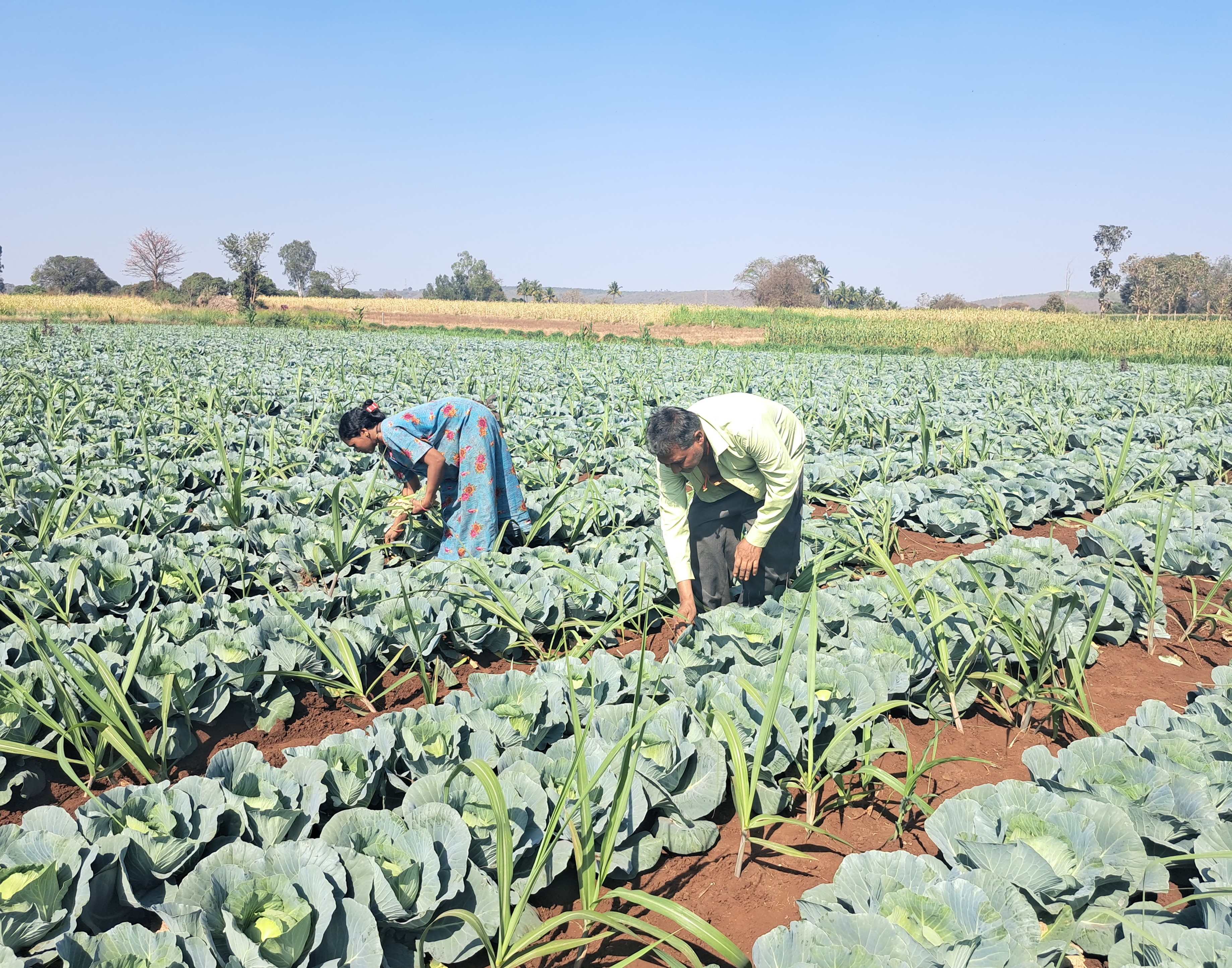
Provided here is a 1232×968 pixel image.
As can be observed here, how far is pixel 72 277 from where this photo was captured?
203 ft

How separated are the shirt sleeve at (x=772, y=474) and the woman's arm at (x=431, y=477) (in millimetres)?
1780

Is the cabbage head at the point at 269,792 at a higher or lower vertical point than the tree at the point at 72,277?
lower

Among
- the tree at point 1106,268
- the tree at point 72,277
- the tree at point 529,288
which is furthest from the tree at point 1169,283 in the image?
the tree at point 72,277

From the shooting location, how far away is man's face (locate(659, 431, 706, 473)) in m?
2.62

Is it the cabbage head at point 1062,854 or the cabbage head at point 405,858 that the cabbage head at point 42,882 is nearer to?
the cabbage head at point 405,858

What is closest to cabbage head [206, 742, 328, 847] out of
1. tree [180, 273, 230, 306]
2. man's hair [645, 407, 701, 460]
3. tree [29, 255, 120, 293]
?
man's hair [645, 407, 701, 460]

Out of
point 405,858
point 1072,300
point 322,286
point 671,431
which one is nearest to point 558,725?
point 405,858

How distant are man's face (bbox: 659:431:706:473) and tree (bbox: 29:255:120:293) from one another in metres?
70.5

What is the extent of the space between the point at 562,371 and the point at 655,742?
10.9 metres

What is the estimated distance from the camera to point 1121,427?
7.51 m

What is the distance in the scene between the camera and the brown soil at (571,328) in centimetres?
2783

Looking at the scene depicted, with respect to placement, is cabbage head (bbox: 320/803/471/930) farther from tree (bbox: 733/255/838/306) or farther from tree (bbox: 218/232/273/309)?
tree (bbox: 733/255/838/306)

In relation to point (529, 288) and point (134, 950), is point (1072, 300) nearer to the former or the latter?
point (529, 288)

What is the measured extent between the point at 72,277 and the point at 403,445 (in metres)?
75.1
